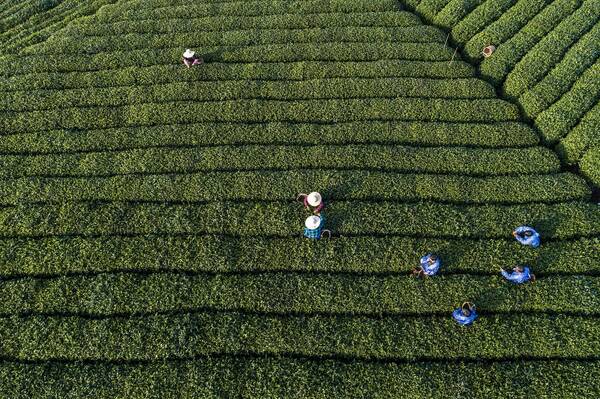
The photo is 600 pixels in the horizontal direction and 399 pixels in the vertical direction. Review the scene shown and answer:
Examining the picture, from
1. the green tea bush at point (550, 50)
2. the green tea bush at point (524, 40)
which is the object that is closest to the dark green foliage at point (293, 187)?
the green tea bush at point (550, 50)

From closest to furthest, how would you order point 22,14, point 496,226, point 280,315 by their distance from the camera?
point 280,315, point 496,226, point 22,14

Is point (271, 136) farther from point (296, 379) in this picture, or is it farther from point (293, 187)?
point (296, 379)

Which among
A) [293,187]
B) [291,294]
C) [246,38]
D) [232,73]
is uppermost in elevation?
[246,38]

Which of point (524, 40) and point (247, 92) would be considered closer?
point (247, 92)

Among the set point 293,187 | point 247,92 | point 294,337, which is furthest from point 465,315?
point 247,92

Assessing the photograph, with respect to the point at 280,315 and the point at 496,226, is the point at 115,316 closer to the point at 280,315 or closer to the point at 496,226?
the point at 280,315

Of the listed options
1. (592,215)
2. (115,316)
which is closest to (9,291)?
(115,316)

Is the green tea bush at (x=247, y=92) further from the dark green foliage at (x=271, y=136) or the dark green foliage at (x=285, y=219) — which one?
the dark green foliage at (x=285, y=219)
